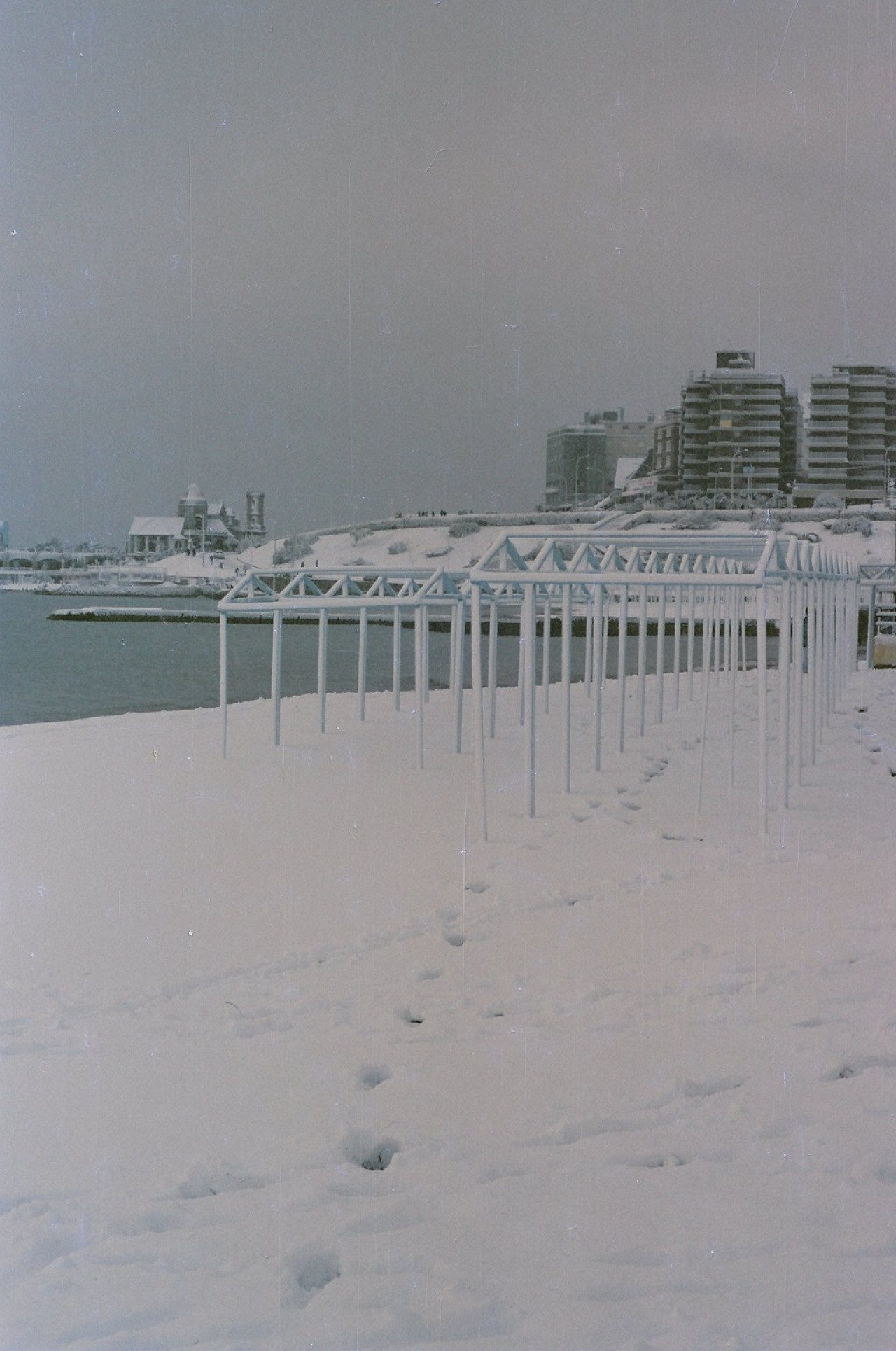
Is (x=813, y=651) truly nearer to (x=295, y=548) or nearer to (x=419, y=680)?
(x=419, y=680)

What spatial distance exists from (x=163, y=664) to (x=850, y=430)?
3126 inches

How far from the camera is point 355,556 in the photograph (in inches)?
3853

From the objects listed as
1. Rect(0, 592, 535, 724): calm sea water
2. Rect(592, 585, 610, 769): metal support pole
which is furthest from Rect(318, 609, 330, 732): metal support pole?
Rect(0, 592, 535, 724): calm sea water

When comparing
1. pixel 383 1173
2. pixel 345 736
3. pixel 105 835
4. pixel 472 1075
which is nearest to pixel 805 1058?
pixel 472 1075

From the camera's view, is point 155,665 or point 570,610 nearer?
point 570,610

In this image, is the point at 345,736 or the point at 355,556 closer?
the point at 345,736

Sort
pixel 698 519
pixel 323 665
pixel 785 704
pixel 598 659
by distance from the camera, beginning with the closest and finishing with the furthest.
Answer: pixel 785 704, pixel 598 659, pixel 323 665, pixel 698 519

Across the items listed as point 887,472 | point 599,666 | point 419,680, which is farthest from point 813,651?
point 887,472

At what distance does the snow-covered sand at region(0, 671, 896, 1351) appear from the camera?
9.00ft

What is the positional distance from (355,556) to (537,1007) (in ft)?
309

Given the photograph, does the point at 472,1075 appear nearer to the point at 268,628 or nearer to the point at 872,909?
the point at 872,909

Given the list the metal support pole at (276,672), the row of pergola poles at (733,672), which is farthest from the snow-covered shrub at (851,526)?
the metal support pole at (276,672)

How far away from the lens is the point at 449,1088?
3812mm

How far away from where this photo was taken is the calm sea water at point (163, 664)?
113 ft
